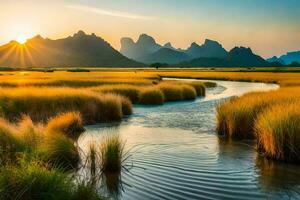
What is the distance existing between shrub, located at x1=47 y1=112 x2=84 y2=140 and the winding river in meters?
0.61

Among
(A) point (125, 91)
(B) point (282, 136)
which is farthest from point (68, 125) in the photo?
(A) point (125, 91)

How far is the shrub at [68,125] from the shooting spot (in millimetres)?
20181

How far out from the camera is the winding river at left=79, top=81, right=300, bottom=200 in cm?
1122

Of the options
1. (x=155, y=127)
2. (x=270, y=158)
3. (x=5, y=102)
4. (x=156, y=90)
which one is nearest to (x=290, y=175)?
(x=270, y=158)

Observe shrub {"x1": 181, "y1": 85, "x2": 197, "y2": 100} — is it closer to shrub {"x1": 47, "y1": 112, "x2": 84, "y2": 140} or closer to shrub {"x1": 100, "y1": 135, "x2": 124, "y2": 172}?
shrub {"x1": 47, "y1": 112, "x2": 84, "y2": 140}

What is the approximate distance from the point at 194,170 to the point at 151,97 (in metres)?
27.0

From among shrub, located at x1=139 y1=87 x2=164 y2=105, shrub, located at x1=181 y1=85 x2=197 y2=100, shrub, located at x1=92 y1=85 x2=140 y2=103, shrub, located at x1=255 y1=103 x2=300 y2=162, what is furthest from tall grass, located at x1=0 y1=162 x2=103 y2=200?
shrub, located at x1=181 y1=85 x2=197 y2=100

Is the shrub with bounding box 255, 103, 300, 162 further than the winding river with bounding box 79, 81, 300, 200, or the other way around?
the shrub with bounding box 255, 103, 300, 162

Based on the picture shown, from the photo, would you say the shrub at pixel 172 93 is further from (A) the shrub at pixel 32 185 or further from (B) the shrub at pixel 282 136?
(A) the shrub at pixel 32 185

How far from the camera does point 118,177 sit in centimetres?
1268

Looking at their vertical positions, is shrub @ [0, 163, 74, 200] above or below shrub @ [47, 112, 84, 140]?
above

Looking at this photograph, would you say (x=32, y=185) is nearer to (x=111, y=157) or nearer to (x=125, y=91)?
(x=111, y=157)

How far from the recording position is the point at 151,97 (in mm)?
40406

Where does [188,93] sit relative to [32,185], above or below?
below
